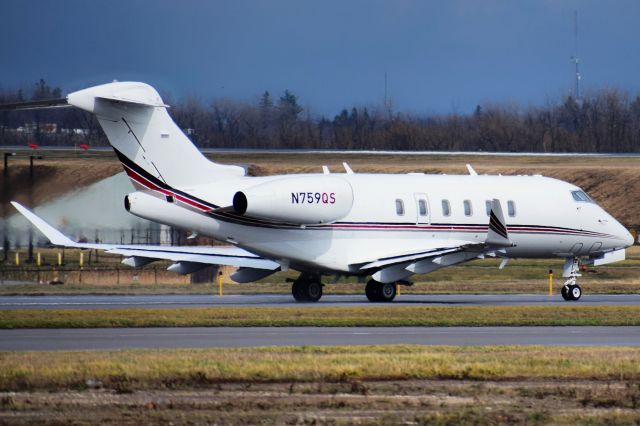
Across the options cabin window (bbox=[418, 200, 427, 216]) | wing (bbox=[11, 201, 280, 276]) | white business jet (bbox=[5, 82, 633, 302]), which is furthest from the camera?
cabin window (bbox=[418, 200, 427, 216])

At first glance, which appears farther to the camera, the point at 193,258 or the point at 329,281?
the point at 329,281

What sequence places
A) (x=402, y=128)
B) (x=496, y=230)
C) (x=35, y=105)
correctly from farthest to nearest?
(x=402, y=128) < (x=496, y=230) < (x=35, y=105)

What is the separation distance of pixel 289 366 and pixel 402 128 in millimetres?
85250

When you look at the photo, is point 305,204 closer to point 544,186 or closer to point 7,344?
point 544,186

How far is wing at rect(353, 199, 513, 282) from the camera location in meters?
35.3

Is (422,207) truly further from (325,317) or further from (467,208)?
(325,317)

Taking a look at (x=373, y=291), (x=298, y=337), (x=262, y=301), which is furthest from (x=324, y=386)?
(x=262, y=301)

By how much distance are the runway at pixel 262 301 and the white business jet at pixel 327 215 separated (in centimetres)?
94

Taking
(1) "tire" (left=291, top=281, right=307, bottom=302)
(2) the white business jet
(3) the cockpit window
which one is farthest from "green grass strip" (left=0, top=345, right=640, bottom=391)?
(3) the cockpit window

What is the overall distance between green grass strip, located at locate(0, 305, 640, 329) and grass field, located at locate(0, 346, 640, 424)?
22.0 feet

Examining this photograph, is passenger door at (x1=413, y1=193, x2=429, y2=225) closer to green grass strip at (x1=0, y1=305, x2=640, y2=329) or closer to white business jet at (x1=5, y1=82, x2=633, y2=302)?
white business jet at (x1=5, y1=82, x2=633, y2=302)

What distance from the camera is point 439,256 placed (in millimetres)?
35531

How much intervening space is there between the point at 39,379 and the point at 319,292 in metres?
20.6

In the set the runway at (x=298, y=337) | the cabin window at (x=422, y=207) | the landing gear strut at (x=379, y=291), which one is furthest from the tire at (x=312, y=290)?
the runway at (x=298, y=337)
